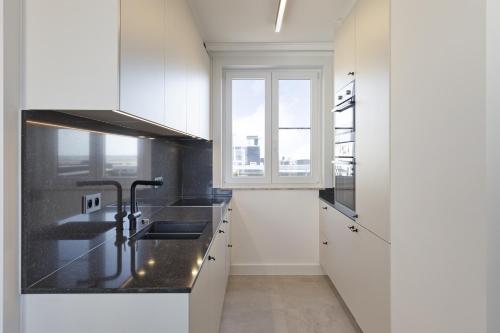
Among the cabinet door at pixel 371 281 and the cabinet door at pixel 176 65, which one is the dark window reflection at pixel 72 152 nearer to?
the cabinet door at pixel 176 65

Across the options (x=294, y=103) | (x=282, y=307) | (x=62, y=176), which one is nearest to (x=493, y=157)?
(x=62, y=176)

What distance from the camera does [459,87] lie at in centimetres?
99

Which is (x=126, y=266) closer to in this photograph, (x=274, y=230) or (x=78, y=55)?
(x=78, y=55)

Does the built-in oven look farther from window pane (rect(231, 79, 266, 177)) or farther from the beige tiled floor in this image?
window pane (rect(231, 79, 266, 177))

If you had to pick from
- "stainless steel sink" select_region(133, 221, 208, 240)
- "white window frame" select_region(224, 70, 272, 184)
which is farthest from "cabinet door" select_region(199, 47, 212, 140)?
"stainless steel sink" select_region(133, 221, 208, 240)

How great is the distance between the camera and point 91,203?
1.58 metres

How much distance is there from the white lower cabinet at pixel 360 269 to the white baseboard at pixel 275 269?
0.46 meters

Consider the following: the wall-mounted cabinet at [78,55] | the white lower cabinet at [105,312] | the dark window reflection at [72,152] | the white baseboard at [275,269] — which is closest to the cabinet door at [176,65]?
the dark window reflection at [72,152]

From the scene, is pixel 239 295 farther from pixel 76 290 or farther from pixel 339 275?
pixel 76 290

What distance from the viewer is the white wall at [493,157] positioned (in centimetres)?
87

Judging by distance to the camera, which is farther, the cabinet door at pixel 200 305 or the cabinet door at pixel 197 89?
the cabinet door at pixel 197 89

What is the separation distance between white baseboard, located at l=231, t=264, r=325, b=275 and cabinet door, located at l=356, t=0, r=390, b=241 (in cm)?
158

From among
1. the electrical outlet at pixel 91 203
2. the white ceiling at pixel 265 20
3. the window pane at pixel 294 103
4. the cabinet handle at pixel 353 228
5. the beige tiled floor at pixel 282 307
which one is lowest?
the beige tiled floor at pixel 282 307

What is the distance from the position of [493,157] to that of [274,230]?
Result: 9.63ft
